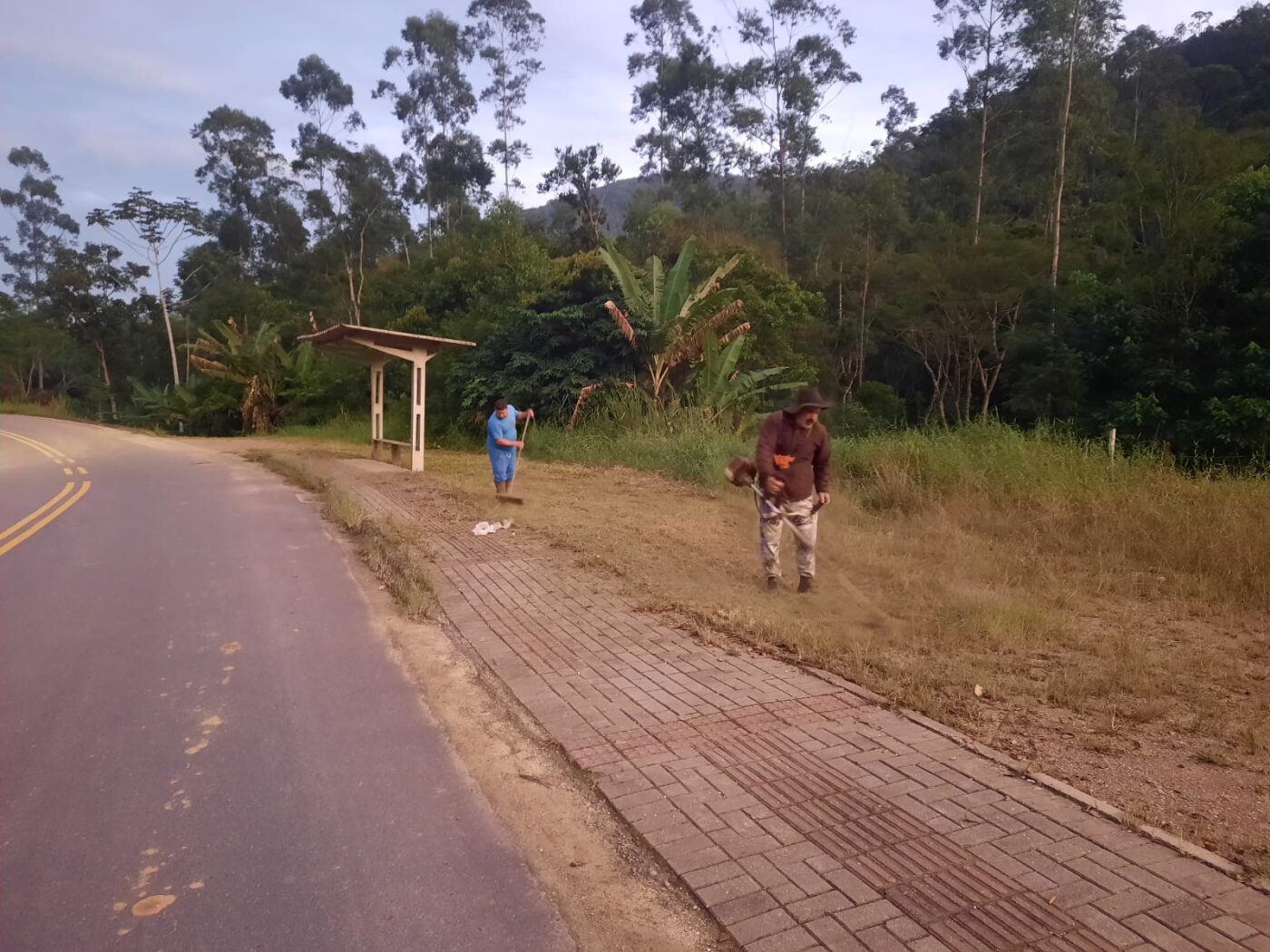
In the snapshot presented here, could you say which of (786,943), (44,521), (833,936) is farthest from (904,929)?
(44,521)

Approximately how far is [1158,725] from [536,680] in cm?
340

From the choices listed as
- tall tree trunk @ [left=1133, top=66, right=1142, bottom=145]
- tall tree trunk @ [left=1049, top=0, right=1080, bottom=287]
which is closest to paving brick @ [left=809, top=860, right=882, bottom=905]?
tall tree trunk @ [left=1049, top=0, right=1080, bottom=287]

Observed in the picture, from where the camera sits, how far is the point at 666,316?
2042 cm

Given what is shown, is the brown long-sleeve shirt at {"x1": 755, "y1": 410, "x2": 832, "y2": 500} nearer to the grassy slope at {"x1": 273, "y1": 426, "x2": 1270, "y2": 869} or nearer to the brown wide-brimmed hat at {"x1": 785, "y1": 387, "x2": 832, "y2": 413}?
the brown wide-brimmed hat at {"x1": 785, "y1": 387, "x2": 832, "y2": 413}

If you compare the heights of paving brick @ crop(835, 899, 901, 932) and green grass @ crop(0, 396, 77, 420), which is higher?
paving brick @ crop(835, 899, 901, 932)

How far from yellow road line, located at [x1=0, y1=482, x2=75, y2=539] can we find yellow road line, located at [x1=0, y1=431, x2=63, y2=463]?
6.84 metres

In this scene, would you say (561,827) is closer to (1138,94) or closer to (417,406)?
(417,406)

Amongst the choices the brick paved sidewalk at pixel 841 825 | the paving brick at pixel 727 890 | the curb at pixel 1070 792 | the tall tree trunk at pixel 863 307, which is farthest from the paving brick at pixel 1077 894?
the tall tree trunk at pixel 863 307

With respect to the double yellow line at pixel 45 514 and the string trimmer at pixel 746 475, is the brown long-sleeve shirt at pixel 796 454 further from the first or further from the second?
the double yellow line at pixel 45 514

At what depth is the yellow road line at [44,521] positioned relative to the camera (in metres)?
10.8

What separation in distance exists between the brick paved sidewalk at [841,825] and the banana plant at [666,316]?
1454 cm

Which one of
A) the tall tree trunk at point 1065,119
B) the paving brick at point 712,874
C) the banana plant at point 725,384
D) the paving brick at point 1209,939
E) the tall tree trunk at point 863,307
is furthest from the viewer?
the tall tree trunk at point 863,307

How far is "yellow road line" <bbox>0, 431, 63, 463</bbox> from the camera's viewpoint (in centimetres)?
2385

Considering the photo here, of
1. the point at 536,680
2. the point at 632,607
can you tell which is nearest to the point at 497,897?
the point at 536,680
